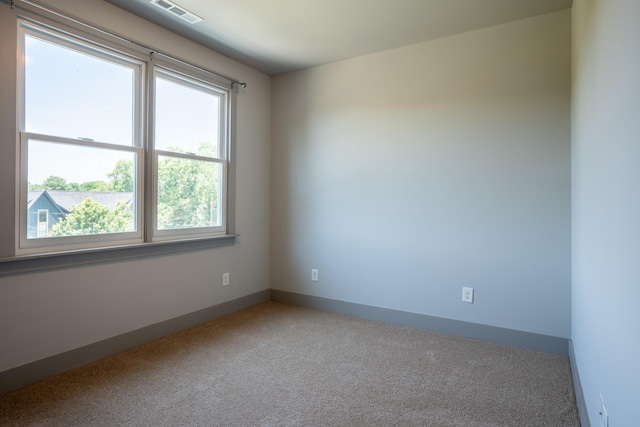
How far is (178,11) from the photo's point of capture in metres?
2.72

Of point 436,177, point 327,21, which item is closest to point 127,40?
point 327,21

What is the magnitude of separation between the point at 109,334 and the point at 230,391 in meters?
1.11

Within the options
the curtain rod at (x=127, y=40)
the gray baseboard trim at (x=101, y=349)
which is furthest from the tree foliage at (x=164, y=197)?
the gray baseboard trim at (x=101, y=349)

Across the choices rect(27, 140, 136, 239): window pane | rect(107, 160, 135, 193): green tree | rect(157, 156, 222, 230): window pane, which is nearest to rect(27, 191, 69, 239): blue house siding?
rect(27, 140, 136, 239): window pane

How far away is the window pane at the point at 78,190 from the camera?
2332 mm

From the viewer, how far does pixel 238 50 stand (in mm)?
3480

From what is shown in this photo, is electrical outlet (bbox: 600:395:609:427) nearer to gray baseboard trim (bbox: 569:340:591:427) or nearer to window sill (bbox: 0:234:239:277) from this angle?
gray baseboard trim (bbox: 569:340:591:427)

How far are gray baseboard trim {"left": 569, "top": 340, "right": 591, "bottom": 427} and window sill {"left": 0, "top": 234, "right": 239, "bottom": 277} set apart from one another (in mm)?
2911

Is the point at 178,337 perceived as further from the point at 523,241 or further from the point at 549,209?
the point at 549,209

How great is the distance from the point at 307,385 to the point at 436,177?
2.00m

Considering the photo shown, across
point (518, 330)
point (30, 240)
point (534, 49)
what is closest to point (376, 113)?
point (534, 49)

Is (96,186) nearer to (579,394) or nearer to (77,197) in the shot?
(77,197)

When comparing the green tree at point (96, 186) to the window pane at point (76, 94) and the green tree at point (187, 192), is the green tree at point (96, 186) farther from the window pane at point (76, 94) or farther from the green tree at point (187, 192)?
the green tree at point (187, 192)

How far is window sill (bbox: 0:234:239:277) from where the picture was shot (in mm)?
2189
